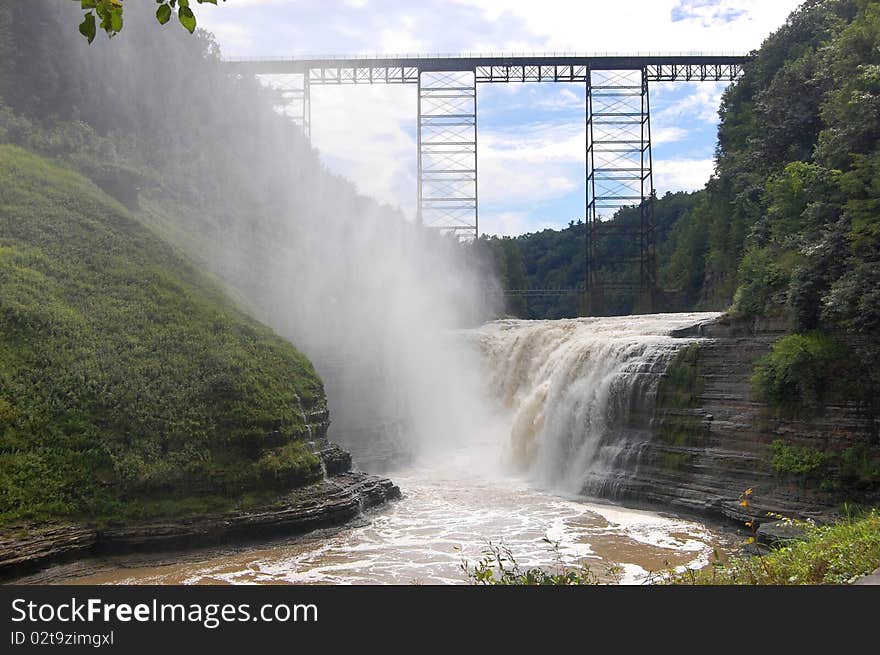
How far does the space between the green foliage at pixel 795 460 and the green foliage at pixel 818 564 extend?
7981 millimetres

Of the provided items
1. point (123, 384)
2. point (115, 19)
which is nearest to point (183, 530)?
point (123, 384)

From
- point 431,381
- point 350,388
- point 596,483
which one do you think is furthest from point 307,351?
point 596,483

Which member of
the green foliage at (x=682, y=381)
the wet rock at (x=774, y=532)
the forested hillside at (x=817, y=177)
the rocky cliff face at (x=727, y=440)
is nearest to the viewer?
the wet rock at (x=774, y=532)

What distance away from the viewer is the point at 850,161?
60.5 feet

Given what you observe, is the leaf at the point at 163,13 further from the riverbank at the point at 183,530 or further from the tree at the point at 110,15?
the riverbank at the point at 183,530

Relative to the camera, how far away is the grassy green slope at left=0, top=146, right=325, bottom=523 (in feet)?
53.5

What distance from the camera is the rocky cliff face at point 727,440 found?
16000mm

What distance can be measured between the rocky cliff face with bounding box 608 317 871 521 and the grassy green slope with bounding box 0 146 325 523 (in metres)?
8.20

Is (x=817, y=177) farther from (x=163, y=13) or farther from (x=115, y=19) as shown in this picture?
(x=115, y=19)

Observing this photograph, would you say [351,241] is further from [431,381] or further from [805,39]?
[805,39]

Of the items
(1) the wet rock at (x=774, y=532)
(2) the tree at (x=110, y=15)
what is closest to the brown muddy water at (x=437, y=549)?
(1) the wet rock at (x=774, y=532)

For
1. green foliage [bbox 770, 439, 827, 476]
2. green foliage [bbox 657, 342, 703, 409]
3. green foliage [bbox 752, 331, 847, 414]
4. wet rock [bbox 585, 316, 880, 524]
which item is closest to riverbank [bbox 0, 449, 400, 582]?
wet rock [bbox 585, 316, 880, 524]

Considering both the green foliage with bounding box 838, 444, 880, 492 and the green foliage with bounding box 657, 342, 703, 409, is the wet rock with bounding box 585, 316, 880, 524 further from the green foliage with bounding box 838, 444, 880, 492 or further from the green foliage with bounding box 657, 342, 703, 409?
the green foliage with bounding box 838, 444, 880, 492

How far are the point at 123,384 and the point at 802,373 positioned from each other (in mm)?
14954
